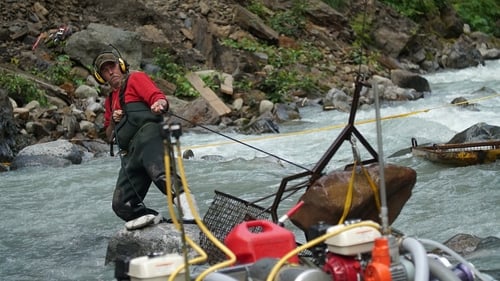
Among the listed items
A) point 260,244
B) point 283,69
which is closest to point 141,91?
point 260,244

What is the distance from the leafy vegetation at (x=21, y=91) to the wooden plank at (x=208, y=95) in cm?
301

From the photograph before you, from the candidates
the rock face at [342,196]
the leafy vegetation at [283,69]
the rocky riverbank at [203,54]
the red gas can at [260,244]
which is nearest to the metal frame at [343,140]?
the rock face at [342,196]

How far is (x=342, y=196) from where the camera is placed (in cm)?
451

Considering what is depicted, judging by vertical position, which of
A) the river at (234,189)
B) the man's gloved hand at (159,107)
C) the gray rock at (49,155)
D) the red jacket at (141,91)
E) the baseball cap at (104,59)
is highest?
the baseball cap at (104,59)

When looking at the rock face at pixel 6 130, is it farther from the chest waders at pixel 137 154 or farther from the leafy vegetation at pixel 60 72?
the chest waders at pixel 137 154

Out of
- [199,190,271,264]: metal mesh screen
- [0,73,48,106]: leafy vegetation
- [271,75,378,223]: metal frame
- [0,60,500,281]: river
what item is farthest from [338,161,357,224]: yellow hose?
[0,73,48,106]: leafy vegetation

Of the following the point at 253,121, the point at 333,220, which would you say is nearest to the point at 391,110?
the point at 253,121

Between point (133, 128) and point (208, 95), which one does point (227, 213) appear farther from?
point (208, 95)

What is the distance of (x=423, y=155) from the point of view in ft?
33.5

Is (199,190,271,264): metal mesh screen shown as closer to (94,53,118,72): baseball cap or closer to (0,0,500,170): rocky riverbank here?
(94,53,118,72): baseball cap

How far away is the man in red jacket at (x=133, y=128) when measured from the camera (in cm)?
593

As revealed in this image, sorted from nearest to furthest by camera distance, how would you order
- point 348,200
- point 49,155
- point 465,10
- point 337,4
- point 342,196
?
point 348,200 < point 342,196 < point 49,155 < point 337,4 < point 465,10

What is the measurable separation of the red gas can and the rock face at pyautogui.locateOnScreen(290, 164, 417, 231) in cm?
80

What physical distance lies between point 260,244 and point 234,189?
20.0 ft
